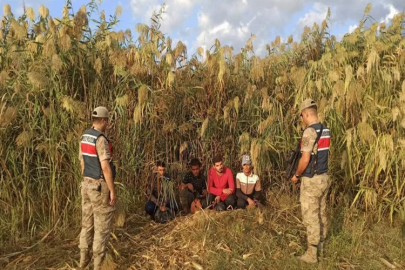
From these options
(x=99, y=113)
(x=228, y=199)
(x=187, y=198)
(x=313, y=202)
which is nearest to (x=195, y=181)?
(x=187, y=198)

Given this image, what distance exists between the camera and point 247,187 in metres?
5.12

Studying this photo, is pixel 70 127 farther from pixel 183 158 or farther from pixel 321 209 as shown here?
pixel 321 209

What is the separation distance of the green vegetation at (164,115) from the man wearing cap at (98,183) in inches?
29.9

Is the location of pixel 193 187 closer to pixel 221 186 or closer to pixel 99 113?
pixel 221 186

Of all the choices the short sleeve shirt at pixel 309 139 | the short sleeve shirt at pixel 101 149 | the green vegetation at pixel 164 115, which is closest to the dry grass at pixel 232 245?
the green vegetation at pixel 164 115

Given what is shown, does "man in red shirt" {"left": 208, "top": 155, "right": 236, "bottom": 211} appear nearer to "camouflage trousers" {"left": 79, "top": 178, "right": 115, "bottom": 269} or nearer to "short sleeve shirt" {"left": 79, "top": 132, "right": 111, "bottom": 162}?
"camouflage trousers" {"left": 79, "top": 178, "right": 115, "bottom": 269}

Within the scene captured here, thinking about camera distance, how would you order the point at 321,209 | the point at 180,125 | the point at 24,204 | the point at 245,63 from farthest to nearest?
1. the point at 245,63
2. the point at 180,125
3. the point at 24,204
4. the point at 321,209

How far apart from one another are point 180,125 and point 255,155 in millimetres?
1067

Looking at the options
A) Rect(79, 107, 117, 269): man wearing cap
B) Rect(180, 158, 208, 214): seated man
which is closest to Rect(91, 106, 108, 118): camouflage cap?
Rect(79, 107, 117, 269): man wearing cap

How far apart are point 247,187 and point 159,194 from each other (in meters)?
1.22

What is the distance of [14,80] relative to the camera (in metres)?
4.40

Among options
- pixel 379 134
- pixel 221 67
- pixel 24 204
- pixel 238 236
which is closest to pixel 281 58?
pixel 221 67

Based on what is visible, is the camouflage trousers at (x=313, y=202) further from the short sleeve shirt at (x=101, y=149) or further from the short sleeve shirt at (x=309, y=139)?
the short sleeve shirt at (x=101, y=149)

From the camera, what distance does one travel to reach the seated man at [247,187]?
16.5ft
